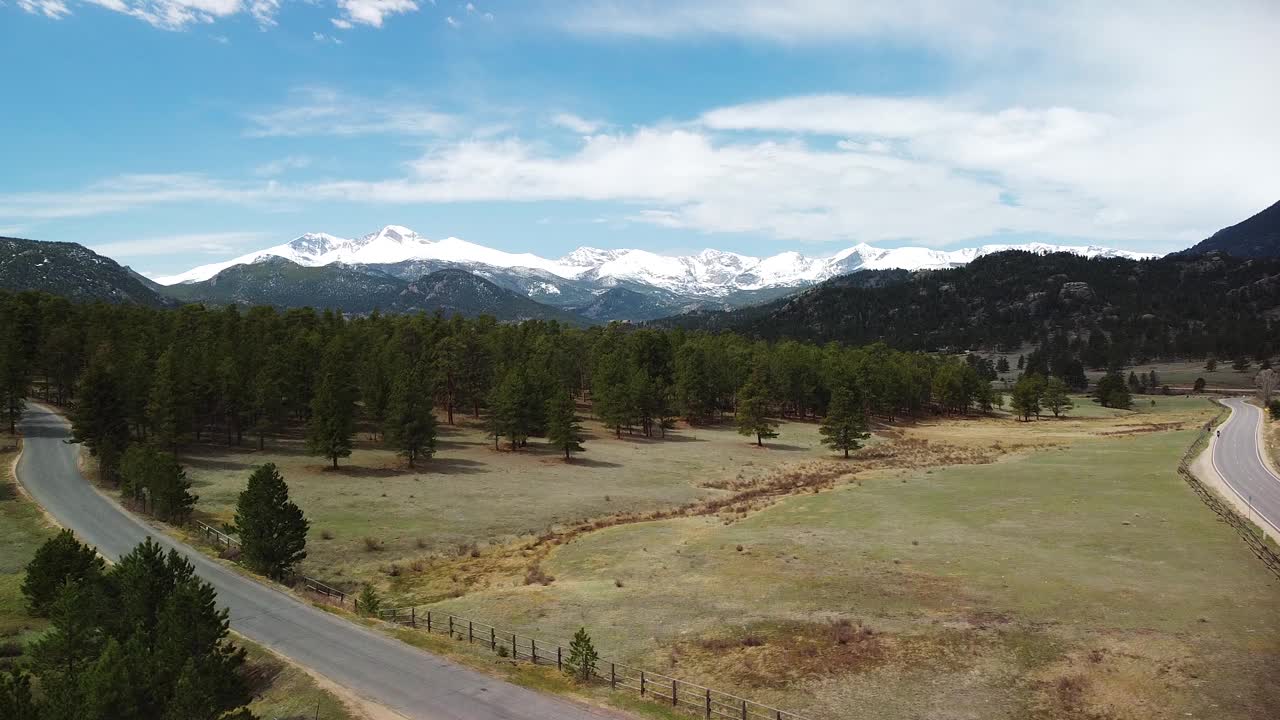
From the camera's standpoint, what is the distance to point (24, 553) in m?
42.2

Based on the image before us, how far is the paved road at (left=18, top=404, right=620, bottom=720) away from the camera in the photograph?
24.4 meters

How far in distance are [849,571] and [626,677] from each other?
19544 mm

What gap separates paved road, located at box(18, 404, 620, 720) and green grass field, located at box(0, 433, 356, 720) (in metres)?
0.98

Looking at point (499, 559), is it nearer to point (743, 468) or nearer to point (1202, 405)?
point (743, 468)

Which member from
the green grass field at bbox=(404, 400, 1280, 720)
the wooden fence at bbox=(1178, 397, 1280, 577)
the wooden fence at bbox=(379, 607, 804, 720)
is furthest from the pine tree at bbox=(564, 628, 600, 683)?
the wooden fence at bbox=(1178, 397, 1280, 577)

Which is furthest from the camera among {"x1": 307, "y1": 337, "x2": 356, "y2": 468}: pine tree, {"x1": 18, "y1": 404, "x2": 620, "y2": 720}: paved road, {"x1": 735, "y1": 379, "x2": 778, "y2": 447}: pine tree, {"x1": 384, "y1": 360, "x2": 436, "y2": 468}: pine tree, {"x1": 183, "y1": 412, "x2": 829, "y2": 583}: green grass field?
{"x1": 735, "y1": 379, "x2": 778, "y2": 447}: pine tree

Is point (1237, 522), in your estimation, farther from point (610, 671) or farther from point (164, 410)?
point (164, 410)

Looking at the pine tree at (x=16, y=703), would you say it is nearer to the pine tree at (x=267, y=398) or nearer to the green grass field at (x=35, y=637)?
the green grass field at (x=35, y=637)

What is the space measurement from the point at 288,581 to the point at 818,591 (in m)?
30.2

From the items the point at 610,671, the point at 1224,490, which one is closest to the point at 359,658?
the point at 610,671

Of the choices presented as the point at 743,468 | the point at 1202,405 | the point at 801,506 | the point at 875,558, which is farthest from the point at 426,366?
the point at 1202,405

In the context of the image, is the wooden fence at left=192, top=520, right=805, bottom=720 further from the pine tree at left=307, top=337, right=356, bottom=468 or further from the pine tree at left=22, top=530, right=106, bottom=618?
the pine tree at left=307, top=337, right=356, bottom=468

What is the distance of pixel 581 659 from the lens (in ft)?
89.7

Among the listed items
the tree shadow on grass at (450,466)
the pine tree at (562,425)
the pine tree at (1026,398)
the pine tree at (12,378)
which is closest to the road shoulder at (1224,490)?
the pine tree at (1026,398)
